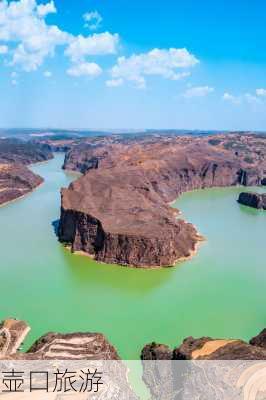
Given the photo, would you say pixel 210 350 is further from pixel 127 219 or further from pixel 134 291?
pixel 127 219

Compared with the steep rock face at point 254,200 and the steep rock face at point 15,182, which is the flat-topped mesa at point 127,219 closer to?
the steep rock face at point 254,200

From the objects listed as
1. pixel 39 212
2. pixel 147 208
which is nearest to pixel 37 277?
pixel 147 208

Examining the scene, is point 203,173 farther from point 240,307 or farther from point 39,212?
point 240,307

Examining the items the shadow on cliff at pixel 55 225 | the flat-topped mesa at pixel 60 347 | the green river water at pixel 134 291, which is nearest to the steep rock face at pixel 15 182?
the shadow on cliff at pixel 55 225

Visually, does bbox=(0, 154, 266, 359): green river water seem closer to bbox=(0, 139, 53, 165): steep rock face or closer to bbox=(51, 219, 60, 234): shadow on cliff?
bbox=(51, 219, 60, 234): shadow on cliff

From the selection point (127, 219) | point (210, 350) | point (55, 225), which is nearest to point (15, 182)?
point (55, 225)

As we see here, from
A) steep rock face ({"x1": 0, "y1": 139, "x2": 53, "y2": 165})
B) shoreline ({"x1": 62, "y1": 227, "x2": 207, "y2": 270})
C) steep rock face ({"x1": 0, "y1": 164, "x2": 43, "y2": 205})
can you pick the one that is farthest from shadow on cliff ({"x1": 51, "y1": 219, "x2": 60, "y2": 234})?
steep rock face ({"x1": 0, "y1": 139, "x2": 53, "y2": 165})
